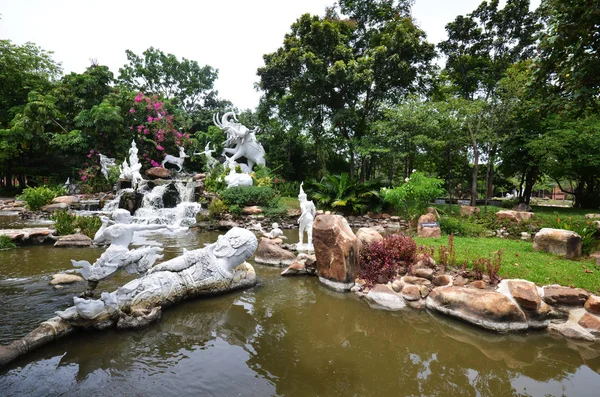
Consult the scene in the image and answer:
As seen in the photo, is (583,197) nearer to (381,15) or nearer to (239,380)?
(381,15)

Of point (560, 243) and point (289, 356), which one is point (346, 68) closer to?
point (560, 243)

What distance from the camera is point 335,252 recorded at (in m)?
5.34

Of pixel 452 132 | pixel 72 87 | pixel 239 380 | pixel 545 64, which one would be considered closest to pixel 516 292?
pixel 239 380

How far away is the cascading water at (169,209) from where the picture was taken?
39.7 ft

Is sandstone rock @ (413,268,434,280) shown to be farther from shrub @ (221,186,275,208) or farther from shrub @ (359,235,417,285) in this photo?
shrub @ (221,186,275,208)

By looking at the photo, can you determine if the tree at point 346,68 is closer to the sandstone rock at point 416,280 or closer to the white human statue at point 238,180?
the white human statue at point 238,180

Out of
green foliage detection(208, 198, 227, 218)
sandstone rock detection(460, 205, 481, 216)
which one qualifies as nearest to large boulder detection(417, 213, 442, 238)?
sandstone rock detection(460, 205, 481, 216)

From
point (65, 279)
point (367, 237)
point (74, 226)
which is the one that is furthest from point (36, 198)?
point (367, 237)

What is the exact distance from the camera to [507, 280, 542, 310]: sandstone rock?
392cm

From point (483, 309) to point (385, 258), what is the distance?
183cm

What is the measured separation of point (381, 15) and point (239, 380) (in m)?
21.0

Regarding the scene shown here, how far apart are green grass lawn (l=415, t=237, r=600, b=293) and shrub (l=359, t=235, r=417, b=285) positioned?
94 centimetres

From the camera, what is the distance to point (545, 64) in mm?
5316

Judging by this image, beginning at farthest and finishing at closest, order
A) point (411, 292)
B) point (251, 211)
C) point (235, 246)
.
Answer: point (251, 211) < point (235, 246) < point (411, 292)
